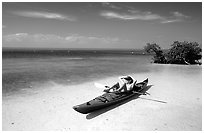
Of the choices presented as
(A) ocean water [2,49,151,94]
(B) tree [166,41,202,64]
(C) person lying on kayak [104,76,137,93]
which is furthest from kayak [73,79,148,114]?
(B) tree [166,41,202,64]

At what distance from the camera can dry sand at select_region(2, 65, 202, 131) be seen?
316 inches

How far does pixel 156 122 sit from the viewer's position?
329 inches

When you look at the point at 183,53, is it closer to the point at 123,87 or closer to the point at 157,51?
the point at 157,51

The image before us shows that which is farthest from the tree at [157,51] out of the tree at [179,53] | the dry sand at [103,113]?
the dry sand at [103,113]

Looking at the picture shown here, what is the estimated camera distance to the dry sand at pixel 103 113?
26.3 ft

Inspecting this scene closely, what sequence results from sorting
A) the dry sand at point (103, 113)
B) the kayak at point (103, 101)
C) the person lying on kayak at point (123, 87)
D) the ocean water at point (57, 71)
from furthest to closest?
the ocean water at point (57, 71)
the person lying on kayak at point (123, 87)
the kayak at point (103, 101)
the dry sand at point (103, 113)

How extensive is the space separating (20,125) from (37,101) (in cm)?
327

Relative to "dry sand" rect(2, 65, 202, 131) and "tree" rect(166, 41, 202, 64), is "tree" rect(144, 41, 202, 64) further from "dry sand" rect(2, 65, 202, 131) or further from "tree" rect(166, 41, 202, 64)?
"dry sand" rect(2, 65, 202, 131)

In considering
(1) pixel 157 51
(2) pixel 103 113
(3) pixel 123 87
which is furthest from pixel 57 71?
(1) pixel 157 51

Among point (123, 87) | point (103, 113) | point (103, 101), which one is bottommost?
point (103, 113)

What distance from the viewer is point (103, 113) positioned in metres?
9.27

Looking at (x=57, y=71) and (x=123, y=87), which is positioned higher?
(x=123, y=87)

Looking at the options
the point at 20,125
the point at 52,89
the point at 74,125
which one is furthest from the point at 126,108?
the point at 52,89

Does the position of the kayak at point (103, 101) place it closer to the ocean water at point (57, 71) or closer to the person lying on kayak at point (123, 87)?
the person lying on kayak at point (123, 87)
